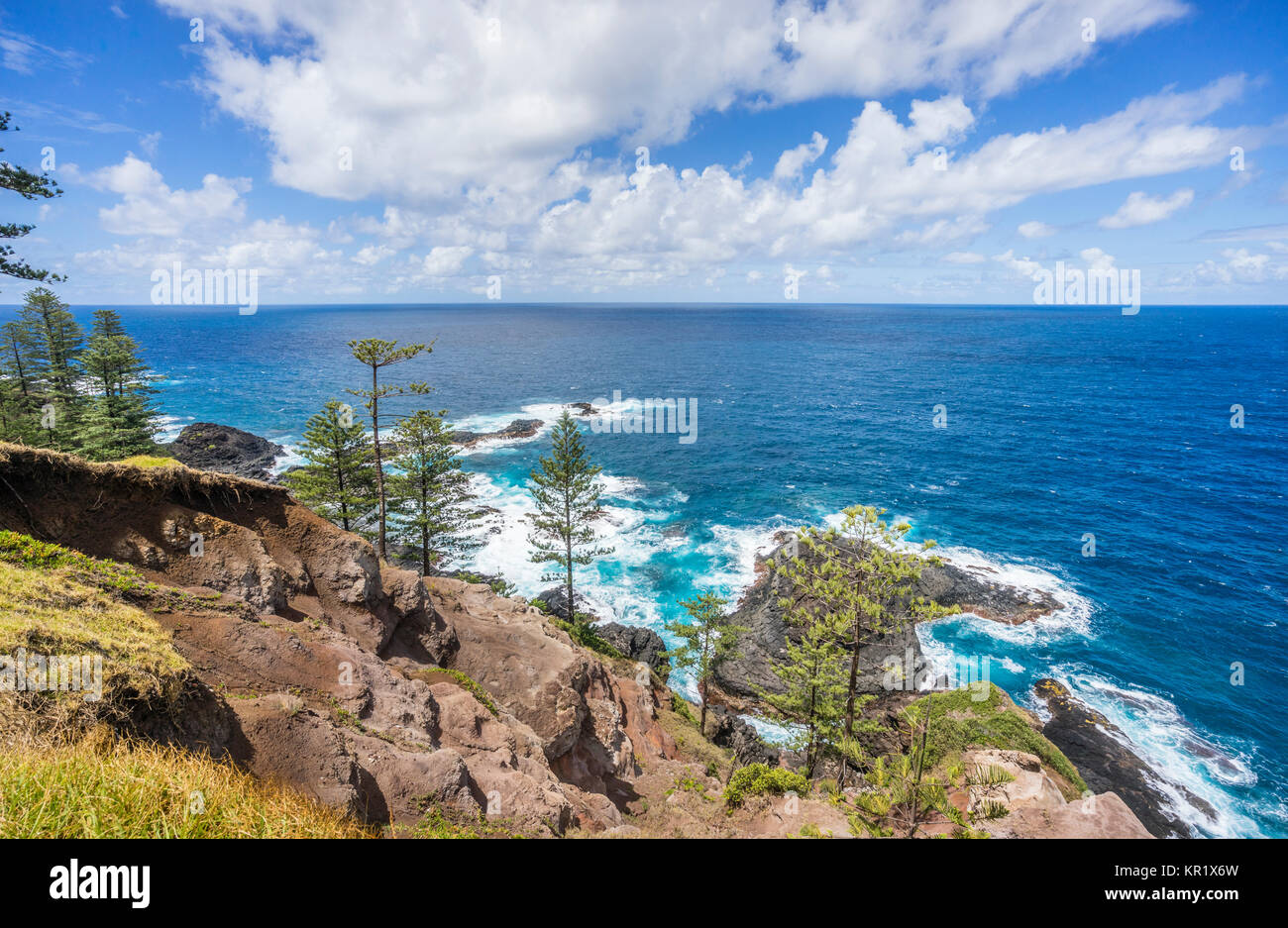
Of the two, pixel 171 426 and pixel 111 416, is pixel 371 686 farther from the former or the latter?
pixel 171 426

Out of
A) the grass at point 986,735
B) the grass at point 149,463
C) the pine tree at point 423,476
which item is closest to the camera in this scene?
the grass at point 149,463

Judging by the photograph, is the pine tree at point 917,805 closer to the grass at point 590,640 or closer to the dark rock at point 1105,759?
the dark rock at point 1105,759

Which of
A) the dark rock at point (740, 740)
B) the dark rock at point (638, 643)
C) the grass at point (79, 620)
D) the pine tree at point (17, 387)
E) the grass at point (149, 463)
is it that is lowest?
the dark rock at point (740, 740)

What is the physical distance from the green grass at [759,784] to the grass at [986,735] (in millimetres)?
7943

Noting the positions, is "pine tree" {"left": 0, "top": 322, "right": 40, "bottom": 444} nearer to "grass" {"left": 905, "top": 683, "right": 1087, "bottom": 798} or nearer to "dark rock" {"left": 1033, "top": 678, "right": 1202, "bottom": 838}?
"grass" {"left": 905, "top": 683, "right": 1087, "bottom": 798}

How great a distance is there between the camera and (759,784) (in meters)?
19.1

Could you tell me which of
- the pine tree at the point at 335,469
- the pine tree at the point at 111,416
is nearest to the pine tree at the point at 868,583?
the pine tree at the point at 335,469

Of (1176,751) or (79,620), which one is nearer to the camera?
(79,620)

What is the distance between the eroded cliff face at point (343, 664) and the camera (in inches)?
439

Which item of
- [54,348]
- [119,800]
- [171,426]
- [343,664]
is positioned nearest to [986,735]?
[343,664]

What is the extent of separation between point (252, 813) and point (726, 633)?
24.8 m

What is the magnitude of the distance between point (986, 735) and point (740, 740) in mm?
11815
